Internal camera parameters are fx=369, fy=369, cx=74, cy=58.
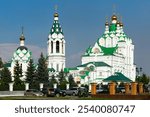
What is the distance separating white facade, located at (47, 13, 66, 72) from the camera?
8544 centimetres

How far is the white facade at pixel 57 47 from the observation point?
8544 cm

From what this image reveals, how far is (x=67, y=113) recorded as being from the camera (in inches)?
226

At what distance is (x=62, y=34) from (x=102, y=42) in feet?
34.6

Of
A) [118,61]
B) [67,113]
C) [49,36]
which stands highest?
[49,36]

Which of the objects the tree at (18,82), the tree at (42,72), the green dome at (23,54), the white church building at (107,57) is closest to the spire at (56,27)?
the white church building at (107,57)

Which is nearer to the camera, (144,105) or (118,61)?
(144,105)

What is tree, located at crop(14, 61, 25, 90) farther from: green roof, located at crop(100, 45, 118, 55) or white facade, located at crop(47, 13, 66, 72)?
green roof, located at crop(100, 45, 118, 55)

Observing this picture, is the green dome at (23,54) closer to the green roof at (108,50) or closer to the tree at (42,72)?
the green roof at (108,50)

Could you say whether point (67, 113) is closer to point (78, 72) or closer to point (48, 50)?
point (78, 72)

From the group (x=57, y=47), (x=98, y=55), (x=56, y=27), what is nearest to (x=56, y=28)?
(x=56, y=27)

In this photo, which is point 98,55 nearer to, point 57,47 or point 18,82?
A: point 57,47

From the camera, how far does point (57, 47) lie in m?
86.5

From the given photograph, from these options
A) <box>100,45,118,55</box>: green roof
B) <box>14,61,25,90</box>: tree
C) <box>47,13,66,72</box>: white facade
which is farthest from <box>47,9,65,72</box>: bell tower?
<box>14,61,25,90</box>: tree

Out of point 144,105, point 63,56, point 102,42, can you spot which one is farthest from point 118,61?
point 144,105
